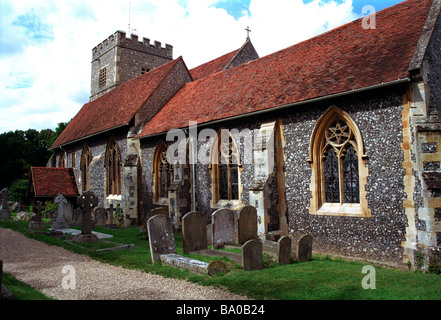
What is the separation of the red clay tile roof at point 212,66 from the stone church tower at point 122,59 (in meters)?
6.70

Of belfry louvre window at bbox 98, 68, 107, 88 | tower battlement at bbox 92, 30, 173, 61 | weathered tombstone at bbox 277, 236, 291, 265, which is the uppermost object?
tower battlement at bbox 92, 30, 173, 61

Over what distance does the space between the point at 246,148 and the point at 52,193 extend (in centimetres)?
1426

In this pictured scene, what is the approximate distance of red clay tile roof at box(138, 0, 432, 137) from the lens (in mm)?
9445

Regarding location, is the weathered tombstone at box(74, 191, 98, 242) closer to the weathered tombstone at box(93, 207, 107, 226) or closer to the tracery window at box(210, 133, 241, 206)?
the tracery window at box(210, 133, 241, 206)

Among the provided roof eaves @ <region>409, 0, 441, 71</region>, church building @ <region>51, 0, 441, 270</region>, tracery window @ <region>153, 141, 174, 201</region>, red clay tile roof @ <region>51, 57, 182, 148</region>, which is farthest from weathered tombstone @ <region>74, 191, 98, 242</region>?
roof eaves @ <region>409, 0, 441, 71</region>

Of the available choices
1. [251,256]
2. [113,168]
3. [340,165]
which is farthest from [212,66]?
[251,256]

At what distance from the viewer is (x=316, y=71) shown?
11.4 m

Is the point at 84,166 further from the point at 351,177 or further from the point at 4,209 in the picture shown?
the point at 351,177

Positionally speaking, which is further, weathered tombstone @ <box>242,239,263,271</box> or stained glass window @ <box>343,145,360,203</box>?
stained glass window @ <box>343,145,360,203</box>

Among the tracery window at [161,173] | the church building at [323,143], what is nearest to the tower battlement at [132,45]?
the church building at [323,143]

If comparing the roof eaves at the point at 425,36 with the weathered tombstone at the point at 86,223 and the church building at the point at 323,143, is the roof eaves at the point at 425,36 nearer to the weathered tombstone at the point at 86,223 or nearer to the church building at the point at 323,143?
the church building at the point at 323,143

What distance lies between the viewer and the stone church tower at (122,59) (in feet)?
91.8

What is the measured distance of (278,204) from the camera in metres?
11.0

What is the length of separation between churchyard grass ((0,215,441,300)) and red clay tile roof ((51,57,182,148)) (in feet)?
36.2
